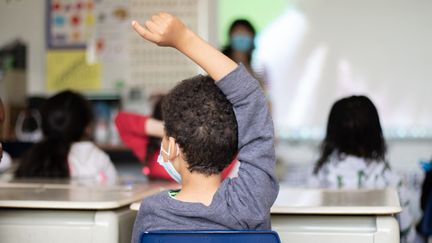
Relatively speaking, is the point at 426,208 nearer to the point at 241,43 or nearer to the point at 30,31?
the point at 241,43

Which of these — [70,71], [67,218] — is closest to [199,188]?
[67,218]

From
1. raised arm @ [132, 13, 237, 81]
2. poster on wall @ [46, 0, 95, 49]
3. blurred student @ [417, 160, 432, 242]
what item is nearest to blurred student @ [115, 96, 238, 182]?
blurred student @ [417, 160, 432, 242]

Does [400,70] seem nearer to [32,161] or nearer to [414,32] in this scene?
[414,32]

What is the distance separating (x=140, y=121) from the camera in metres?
2.95

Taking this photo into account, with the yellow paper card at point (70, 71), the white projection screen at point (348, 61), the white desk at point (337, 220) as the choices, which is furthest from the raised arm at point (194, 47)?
the yellow paper card at point (70, 71)

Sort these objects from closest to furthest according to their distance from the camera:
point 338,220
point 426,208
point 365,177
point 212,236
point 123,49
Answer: point 212,236, point 338,220, point 365,177, point 426,208, point 123,49

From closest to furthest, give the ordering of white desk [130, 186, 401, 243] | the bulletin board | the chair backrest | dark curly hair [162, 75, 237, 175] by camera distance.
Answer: the chair backrest
dark curly hair [162, 75, 237, 175]
white desk [130, 186, 401, 243]
the bulletin board

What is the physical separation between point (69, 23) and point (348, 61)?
2.06m

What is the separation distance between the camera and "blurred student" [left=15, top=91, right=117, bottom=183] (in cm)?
304

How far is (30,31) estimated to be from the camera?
5.53 meters

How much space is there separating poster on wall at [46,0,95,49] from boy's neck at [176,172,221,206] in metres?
3.95

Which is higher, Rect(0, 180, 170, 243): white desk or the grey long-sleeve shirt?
the grey long-sleeve shirt

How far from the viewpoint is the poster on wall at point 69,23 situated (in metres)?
5.42

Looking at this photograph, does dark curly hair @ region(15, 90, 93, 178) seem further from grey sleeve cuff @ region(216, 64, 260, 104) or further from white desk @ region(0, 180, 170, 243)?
grey sleeve cuff @ region(216, 64, 260, 104)
